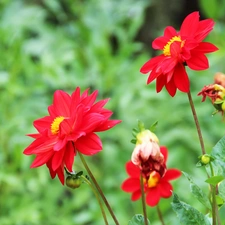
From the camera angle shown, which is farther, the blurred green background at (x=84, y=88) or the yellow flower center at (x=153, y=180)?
the blurred green background at (x=84, y=88)

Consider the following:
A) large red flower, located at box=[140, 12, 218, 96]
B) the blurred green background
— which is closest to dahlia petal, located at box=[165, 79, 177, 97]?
large red flower, located at box=[140, 12, 218, 96]

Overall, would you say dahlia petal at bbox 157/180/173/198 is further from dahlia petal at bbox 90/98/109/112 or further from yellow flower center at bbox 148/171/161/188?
dahlia petal at bbox 90/98/109/112

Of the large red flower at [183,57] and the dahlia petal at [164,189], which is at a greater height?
the large red flower at [183,57]

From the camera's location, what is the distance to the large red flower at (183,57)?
0.50m

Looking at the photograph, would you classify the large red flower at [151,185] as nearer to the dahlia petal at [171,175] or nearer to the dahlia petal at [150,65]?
the dahlia petal at [171,175]

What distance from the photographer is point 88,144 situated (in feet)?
1.57

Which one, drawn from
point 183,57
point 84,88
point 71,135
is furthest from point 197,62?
point 84,88

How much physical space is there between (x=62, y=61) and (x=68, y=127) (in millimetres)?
1135

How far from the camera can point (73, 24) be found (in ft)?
6.28

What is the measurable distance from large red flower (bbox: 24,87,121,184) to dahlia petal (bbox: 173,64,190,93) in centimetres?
6

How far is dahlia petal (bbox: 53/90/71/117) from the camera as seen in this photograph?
1.74ft

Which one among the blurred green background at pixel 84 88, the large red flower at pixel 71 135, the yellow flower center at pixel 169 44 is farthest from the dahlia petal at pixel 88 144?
the blurred green background at pixel 84 88

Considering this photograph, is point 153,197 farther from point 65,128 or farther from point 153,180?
point 65,128

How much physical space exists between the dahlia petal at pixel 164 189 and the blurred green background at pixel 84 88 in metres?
0.61
